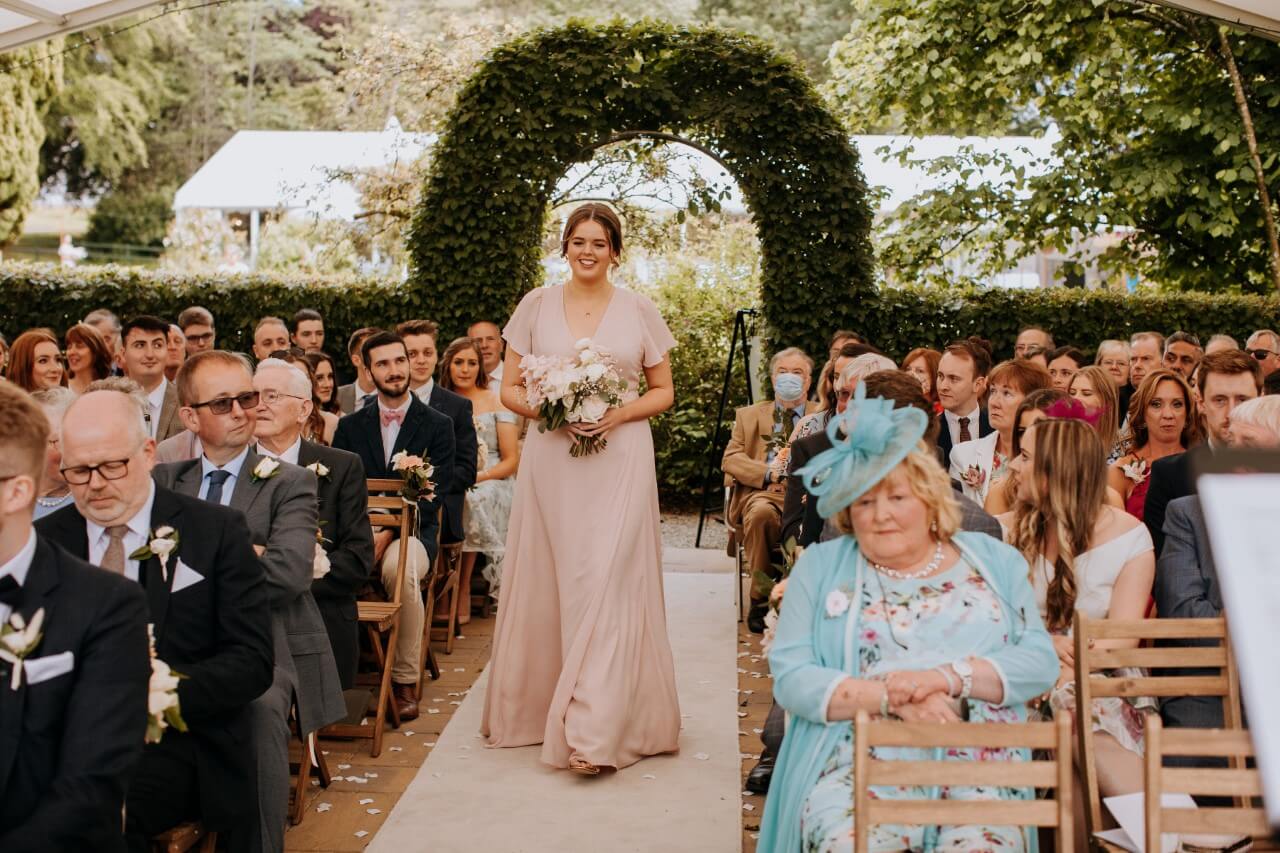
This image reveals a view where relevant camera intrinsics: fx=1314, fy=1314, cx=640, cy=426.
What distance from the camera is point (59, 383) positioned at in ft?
26.6

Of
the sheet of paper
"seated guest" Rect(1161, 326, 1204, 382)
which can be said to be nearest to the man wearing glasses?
"seated guest" Rect(1161, 326, 1204, 382)

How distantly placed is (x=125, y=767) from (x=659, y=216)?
1386cm

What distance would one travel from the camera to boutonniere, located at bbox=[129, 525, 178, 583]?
3.44m

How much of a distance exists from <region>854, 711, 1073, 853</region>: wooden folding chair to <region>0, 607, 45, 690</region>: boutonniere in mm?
1707

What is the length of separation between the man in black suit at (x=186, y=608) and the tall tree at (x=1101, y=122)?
11.6m

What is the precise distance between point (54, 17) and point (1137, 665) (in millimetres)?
8661

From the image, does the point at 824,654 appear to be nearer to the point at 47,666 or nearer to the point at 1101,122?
the point at 47,666

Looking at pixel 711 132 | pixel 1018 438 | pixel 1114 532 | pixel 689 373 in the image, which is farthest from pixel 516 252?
pixel 1114 532

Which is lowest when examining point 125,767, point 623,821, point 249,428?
point 623,821

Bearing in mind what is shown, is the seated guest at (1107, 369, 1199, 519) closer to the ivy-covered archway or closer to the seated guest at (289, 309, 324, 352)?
the ivy-covered archway

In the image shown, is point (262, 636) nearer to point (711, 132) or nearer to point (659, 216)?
point (711, 132)

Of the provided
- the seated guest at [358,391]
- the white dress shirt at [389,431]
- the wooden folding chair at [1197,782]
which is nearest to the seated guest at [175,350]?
the seated guest at [358,391]

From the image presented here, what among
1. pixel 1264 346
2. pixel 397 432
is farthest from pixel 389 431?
pixel 1264 346

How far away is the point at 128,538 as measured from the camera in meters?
3.50
